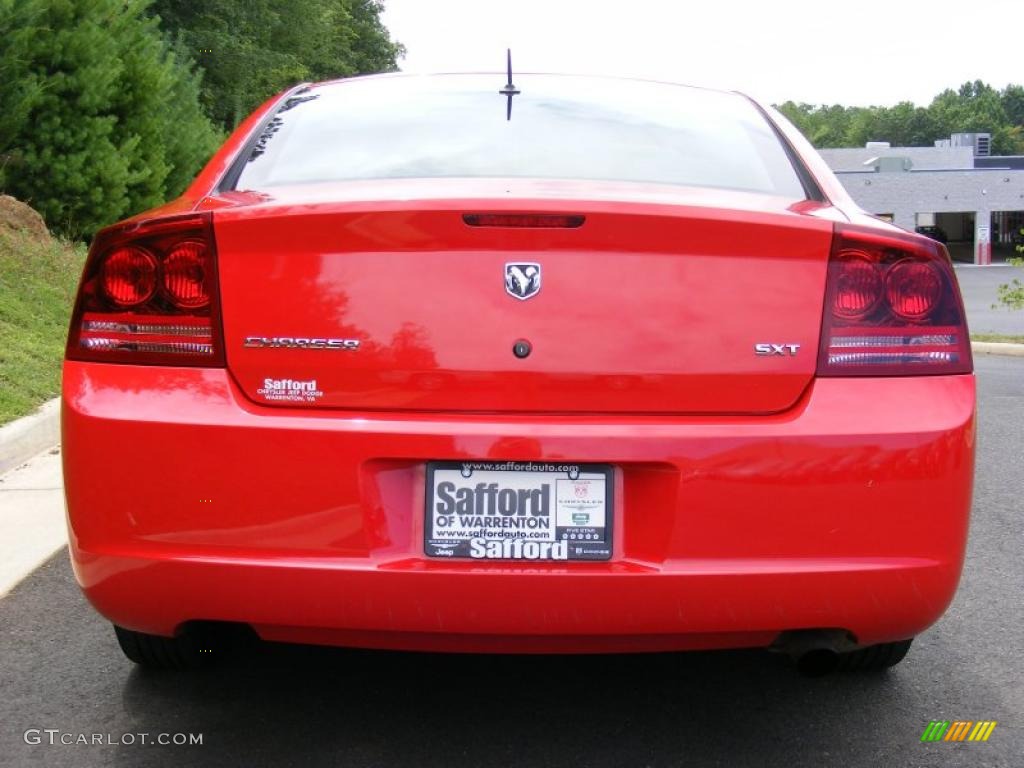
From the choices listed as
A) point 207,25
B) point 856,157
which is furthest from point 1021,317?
point 856,157

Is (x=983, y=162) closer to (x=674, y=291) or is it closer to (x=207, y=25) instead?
(x=207, y=25)

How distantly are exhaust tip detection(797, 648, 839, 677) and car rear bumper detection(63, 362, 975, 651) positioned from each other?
17.6 inches

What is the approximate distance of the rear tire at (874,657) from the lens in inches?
117

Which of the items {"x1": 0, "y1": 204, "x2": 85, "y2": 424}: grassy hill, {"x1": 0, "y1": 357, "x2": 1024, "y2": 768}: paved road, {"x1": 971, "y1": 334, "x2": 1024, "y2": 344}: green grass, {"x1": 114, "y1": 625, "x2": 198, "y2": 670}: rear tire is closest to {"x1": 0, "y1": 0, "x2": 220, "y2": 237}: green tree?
{"x1": 0, "y1": 204, "x2": 85, "y2": 424}: grassy hill

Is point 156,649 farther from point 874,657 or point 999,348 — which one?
point 999,348

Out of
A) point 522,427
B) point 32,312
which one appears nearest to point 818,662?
point 522,427

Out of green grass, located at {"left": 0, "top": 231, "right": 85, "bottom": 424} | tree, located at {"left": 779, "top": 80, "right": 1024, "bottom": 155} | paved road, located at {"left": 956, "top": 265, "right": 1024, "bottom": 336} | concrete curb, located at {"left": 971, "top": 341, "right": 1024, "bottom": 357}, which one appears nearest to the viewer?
green grass, located at {"left": 0, "top": 231, "right": 85, "bottom": 424}

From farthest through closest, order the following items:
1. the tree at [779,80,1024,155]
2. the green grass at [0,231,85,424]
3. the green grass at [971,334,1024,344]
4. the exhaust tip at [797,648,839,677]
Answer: the tree at [779,80,1024,155], the green grass at [971,334,1024,344], the green grass at [0,231,85,424], the exhaust tip at [797,648,839,677]

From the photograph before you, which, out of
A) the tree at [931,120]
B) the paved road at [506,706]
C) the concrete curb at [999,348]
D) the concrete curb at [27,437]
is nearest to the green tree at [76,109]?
the concrete curb at [27,437]

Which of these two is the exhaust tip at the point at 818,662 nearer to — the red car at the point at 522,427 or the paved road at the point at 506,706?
the paved road at the point at 506,706

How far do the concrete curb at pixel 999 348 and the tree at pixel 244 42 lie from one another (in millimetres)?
14284

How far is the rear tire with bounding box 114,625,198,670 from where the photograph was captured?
2.91 metres

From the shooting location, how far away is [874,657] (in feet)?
9.91

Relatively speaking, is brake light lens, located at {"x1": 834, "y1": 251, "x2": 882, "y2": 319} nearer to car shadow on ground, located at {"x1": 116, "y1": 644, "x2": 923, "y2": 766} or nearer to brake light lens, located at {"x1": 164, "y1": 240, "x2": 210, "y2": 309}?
car shadow on ground, located at {"x1": 116, "y1": 644, "x2": 923, "y2": 766}
